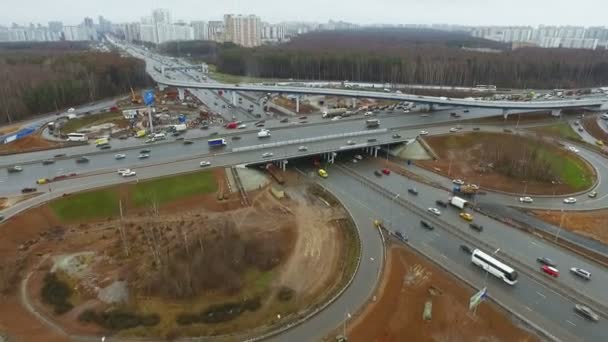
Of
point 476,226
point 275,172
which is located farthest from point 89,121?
point 476,226

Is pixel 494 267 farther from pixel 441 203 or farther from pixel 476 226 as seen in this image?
pixel 441 203

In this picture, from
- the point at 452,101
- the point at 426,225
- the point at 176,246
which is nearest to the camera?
the point at 176,246

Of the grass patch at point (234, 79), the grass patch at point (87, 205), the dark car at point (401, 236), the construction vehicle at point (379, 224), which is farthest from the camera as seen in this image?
the grass patch at point (234, 79)

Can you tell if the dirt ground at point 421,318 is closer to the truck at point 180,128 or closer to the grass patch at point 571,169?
the grass patch at point 571,169

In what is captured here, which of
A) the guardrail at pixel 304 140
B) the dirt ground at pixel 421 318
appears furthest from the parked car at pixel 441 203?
the guardrail at pixel 304 140

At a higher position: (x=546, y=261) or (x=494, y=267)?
(x=494, y=267)

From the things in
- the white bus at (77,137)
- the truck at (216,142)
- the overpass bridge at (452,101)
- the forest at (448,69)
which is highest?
the forest at (448,69)
